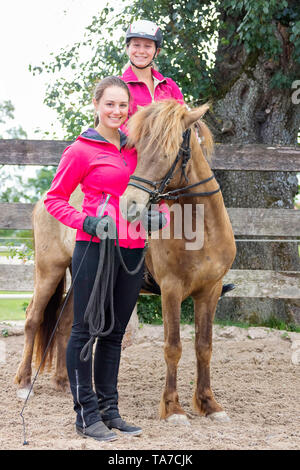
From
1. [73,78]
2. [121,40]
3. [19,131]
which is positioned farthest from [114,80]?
[19,131]

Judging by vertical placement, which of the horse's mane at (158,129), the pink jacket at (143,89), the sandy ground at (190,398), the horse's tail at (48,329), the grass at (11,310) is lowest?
the grass at (11,310)

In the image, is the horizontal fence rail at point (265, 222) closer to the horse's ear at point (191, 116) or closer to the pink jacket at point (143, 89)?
the pink jacket at point (143, 89)

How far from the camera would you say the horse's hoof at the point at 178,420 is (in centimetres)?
346

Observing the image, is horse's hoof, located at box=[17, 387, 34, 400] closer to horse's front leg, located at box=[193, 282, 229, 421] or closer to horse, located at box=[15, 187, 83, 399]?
horse, located at box=[15, 187, 83, 399]

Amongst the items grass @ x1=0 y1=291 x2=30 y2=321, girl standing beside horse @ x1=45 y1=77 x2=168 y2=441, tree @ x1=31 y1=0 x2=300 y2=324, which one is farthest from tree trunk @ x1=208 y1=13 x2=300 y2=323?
grass @ x1=0 y1=291 x2=30 y2=321

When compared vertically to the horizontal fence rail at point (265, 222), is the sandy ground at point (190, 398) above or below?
below

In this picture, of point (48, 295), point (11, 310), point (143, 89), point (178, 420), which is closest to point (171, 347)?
point (178, 420)

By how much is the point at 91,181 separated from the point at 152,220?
0.38 meters

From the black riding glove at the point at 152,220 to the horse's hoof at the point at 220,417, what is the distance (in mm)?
1428

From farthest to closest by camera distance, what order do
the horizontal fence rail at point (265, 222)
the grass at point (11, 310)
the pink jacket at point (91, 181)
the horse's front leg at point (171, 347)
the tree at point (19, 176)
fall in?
the tree at point (19, 176) < the grass at point (11, 310) < the horizontal fence rail at point (265, 222) < the horse's front leg at point (171, 347) < the pink jacket at point (91, 181)

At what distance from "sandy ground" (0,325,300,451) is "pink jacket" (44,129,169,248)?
1.12 m

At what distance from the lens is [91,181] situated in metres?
2.95

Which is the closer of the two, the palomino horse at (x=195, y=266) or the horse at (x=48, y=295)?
the palomino horse at (x=195, y=266)

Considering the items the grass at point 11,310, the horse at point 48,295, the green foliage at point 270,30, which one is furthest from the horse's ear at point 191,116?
the grass at point 11,310
